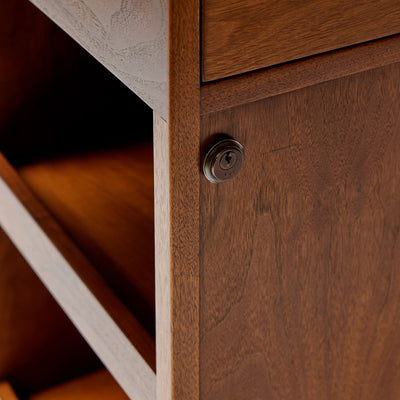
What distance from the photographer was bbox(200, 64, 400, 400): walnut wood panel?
391 millimetres

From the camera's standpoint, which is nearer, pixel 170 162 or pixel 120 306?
pixel 170 162

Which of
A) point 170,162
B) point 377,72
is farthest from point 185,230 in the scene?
point 377,72

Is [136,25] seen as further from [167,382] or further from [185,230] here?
[167,382]

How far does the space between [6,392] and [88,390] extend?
0.10 metres

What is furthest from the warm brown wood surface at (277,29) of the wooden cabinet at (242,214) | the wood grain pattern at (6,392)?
the wood grain pattern at (6,392)

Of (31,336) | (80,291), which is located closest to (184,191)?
(80,291)

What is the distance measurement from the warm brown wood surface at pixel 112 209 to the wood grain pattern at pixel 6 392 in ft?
1.00

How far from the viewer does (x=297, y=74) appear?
37 centimetres

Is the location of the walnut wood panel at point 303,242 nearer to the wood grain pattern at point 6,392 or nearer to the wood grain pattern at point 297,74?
the wood grain pattern at point 297,74

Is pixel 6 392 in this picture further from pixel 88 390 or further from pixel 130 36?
pixel 130 36

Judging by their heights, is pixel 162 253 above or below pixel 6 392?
below

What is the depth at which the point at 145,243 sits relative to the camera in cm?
60

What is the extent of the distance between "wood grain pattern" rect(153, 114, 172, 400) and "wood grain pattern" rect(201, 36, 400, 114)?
27mm

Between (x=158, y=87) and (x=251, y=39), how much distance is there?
0.17 feet
